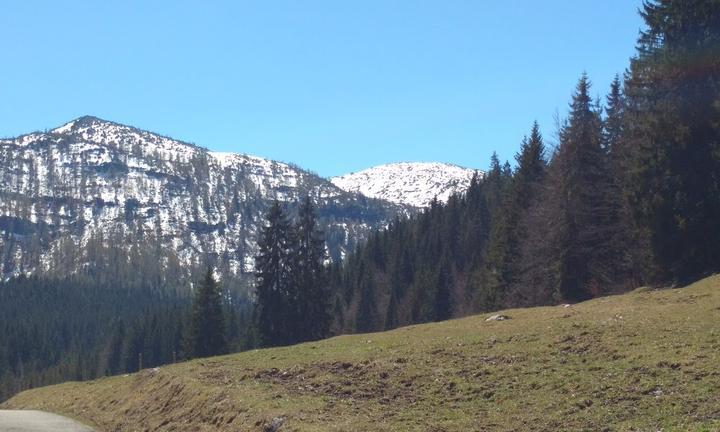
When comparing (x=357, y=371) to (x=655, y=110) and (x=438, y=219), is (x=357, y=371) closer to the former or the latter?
(x=655, y=110)

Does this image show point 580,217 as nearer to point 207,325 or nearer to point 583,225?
point 583,225

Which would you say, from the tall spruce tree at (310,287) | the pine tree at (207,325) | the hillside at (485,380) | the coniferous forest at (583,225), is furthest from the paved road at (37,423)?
the pine tree at (207,325)

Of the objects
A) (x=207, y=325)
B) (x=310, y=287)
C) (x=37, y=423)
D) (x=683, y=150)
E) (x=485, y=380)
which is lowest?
(x=37, y=423)

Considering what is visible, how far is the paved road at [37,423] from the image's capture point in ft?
81.9

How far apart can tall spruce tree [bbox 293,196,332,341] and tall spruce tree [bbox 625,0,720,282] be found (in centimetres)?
3304

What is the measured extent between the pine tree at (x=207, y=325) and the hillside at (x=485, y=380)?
99.5ft

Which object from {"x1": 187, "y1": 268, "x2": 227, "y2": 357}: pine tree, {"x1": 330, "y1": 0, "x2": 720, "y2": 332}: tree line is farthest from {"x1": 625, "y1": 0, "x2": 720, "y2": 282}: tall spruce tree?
{"x1": 187, "y1": 268, "x2": 227, "y2": 357}: pine tree

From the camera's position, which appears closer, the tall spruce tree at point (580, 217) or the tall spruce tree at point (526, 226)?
the tall spruce tree at point (580, 217)

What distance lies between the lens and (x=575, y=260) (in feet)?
141

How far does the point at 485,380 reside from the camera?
18.5 metres

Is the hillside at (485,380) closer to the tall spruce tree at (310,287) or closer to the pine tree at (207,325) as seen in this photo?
the tall spruce tree at (310,287)

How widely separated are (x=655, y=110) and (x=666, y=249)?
6.28m

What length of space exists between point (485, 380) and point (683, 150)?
1845 centimetres

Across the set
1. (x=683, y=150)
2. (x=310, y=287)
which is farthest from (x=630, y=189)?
(x=310, y=287)
